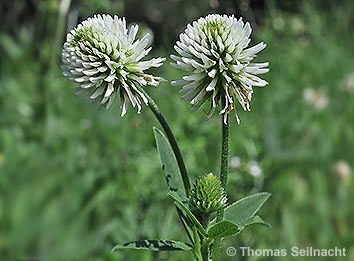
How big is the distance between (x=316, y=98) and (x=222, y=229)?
5.97ft

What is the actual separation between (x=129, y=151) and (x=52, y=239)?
1.23ft

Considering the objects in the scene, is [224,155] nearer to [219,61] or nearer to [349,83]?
[219,61]

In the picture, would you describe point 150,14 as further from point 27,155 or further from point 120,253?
point 120,253

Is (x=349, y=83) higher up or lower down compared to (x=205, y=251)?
higher up

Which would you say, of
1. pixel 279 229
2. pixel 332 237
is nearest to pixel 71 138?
pixel 279 229

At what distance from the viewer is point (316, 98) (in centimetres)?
231

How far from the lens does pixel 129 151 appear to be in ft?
5.32

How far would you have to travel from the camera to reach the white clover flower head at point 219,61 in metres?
0.58

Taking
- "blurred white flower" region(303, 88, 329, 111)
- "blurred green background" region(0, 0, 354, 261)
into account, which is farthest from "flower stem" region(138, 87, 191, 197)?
"blurred white flower" region(303, 88, 329, 111)

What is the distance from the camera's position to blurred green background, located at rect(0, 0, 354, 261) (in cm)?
152

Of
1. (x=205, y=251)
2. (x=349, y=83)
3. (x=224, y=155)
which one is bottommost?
(x=205, y=251)

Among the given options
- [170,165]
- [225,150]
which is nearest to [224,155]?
[225,150]

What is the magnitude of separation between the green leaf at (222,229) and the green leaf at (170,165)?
103 mm

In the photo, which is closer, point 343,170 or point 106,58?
point 106,58
